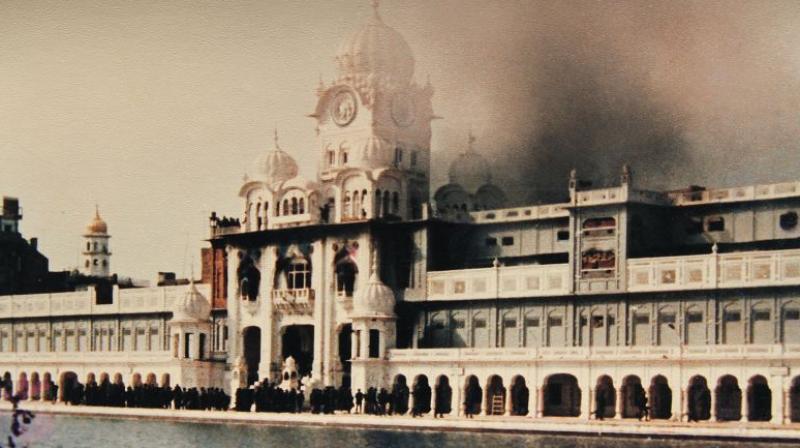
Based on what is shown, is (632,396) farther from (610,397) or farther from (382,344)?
(382,344)

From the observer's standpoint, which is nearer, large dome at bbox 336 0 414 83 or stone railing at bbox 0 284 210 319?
large dome at bbox 336 0 414 83

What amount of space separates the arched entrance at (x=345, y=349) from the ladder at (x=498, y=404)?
918cm

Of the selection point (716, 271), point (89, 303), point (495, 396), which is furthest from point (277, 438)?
point (89, 303)

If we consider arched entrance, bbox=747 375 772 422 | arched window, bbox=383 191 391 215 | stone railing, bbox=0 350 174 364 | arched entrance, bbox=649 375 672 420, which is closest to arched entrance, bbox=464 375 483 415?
arched entrance, bbox=649 375 672 420

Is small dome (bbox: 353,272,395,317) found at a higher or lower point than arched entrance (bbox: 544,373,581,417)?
higher

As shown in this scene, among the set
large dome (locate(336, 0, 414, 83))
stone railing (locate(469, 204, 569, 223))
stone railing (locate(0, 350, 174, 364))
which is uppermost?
large dome (locate(336, 0, 414, 83))

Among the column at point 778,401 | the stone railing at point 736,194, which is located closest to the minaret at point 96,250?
the stone railing at point 736,194

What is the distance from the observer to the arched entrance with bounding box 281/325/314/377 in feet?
263

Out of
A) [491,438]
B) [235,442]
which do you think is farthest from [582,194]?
[235,442]

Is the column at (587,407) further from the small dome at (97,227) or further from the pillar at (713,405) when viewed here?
the small dome at (97,227)

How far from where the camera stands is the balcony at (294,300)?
3073 inches

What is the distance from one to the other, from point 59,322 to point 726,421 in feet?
151

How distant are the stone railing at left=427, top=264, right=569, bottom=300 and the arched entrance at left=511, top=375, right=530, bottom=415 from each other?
377 centimetres

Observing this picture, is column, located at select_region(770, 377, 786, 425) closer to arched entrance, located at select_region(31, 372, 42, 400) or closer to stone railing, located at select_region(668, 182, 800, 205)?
stone railing, located at select_region(668, 182, 800, 205)
